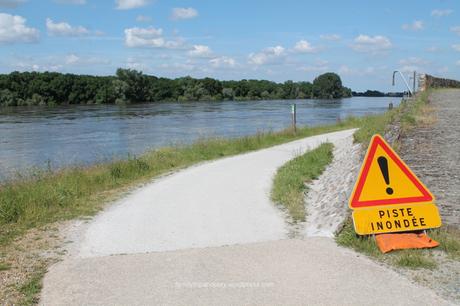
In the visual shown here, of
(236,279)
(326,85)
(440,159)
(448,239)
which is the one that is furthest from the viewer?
(326,85)

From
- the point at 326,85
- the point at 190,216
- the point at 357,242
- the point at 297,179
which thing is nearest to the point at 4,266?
the point at 190,216

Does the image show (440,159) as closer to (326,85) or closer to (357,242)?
(357,242)

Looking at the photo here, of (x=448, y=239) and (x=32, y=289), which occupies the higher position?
(x=448, y=239)

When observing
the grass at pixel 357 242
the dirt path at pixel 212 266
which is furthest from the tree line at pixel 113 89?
the grass at pixel 357 242

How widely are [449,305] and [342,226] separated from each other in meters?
2.14

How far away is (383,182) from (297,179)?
4.52 meters

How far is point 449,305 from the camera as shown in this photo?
4.18 m

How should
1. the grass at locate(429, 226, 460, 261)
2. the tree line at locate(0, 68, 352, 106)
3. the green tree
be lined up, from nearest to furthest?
the grass at locate(429, 226, 460, 261) → the tree line at locate(0, 68, 352, 106) → the green tree

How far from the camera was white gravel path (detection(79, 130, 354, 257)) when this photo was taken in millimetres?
6391

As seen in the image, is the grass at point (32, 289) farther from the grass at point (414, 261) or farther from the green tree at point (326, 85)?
the green tree at point (326, 85)

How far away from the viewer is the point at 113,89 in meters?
87.2

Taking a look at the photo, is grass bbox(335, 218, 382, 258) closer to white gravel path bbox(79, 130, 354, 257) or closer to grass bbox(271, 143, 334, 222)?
white gravel path bbox(79, 130, 354, 257)

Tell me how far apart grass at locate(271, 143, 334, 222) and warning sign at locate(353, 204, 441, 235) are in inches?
69.4

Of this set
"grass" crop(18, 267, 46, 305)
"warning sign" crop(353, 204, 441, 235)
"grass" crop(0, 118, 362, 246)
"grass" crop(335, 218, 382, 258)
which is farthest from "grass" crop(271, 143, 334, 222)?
"grass" crop(18, 267, 46, 305)
